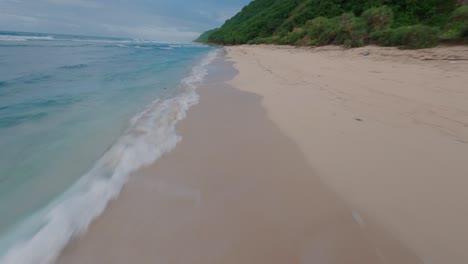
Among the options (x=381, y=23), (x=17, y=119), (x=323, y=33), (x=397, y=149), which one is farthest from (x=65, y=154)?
(x=323, y=33)

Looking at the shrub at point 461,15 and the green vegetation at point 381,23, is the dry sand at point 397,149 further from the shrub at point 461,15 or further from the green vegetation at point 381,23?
the shrub at point 461,15

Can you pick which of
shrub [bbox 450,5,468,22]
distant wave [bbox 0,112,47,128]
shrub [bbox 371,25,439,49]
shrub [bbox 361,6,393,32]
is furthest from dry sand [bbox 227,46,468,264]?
shrub [bbox 361,6,393,32]

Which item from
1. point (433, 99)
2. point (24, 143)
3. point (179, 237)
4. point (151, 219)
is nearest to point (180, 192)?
point (151, 219)

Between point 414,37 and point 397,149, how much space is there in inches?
429

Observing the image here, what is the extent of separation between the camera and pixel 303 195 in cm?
170

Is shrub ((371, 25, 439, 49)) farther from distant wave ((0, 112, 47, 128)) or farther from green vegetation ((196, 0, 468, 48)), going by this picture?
distant wave ((0, 112, 47, 128))

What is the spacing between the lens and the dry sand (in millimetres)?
1339

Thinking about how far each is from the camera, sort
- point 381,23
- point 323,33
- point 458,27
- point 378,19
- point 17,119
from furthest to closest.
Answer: point 323,33 < point 378,19 < point 381,23 < point 458,27 < point 17,119

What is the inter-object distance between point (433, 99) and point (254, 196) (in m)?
3.87

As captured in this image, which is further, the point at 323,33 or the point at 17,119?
the point at 323,33

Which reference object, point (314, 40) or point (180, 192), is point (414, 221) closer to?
point (180, 192)

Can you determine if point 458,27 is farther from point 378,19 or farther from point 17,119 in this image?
point 17,119

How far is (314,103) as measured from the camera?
3869 mm

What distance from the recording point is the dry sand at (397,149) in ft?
4.39
